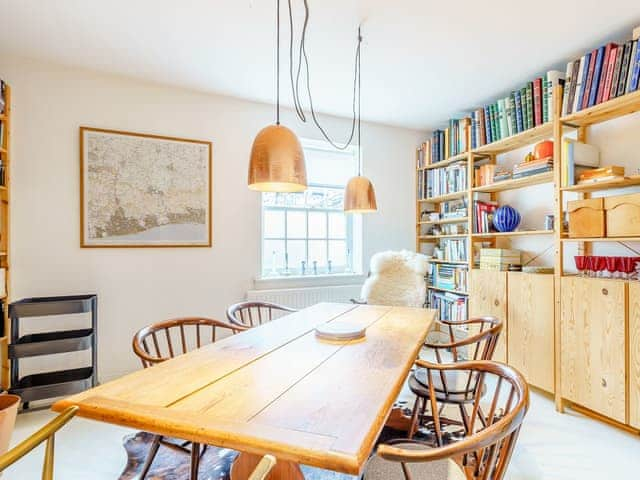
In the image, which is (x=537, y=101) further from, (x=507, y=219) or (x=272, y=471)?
(x=272, y=471)

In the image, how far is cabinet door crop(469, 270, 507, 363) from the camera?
290 centimetres

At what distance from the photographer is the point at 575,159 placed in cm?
243

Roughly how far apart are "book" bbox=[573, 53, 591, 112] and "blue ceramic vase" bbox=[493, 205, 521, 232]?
0.94 m

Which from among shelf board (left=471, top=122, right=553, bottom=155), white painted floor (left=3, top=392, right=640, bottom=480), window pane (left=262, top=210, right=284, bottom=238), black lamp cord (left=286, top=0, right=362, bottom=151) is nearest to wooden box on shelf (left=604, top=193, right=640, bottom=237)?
shelf board (left=471, top=122, right=553, bottom=155)

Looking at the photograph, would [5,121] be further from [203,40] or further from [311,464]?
[311,464]

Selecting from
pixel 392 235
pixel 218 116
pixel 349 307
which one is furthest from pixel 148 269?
pixel 392 235

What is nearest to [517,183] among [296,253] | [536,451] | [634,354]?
[634,354]

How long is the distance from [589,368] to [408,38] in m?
2.46

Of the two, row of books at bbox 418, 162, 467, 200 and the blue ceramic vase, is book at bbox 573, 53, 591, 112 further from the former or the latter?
row of books at bbox 418, 162, 467, 200

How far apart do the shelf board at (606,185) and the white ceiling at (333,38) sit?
3.14ft

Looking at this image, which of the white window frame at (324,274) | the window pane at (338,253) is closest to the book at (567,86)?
the white window frame at (324,274)

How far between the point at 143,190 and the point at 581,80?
3.41 metres

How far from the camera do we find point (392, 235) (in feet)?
13.2

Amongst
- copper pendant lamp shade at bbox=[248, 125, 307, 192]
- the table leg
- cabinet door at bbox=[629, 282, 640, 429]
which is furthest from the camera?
cabinet door at bbox=[629, 282, 640, 429]
